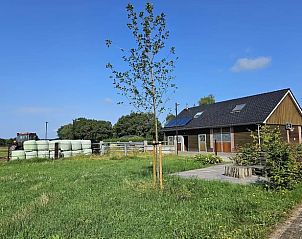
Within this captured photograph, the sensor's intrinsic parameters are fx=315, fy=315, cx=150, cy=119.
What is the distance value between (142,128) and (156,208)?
2642 inches

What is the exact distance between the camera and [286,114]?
30000 mm

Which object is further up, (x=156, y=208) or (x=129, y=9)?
(x=129, y=9)

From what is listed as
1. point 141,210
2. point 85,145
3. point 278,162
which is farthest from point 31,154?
point 141,210

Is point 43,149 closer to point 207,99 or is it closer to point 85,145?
point 85,145

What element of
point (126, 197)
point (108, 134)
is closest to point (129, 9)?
point (126, 197)

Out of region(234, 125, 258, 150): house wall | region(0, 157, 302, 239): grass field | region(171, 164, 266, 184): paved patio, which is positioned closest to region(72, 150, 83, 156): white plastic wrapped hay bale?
region(234, 125, 258, 150): house wall

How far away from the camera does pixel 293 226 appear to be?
580 centimetres

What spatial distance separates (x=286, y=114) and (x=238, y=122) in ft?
15.9

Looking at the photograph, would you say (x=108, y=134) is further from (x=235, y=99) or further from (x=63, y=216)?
(x=63, y=216)

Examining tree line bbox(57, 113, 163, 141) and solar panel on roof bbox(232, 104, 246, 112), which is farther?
tree line bbox(57, 113, 163, 141)

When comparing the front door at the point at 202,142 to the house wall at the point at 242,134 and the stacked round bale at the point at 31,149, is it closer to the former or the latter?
the house wall at the point at 242,134

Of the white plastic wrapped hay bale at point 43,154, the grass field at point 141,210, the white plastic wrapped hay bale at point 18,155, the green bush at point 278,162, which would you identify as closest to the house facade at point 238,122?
the white plastic wrapped hay bale at point 43,154

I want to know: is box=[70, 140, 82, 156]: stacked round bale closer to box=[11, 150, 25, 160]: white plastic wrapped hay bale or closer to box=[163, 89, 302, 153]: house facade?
box=[11, 150, 25, 160]: white plastic wrapped hay bale

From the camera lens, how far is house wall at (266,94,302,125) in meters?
28.5
